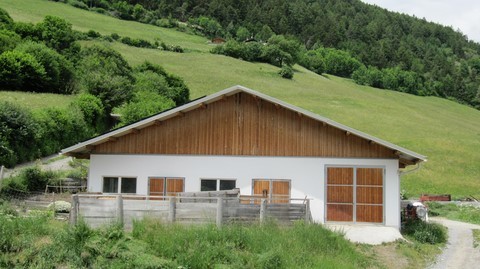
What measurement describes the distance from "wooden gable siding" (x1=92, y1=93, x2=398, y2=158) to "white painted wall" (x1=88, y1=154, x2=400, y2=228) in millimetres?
294

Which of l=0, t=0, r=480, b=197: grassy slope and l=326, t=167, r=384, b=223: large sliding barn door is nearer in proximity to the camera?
l=326, t=167, r=384, b=223: large sliding barn door

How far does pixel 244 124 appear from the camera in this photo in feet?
80.0

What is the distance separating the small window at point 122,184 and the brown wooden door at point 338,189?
868 cm

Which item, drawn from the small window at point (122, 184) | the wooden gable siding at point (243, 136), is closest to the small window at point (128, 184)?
the small window at point (122, 184)

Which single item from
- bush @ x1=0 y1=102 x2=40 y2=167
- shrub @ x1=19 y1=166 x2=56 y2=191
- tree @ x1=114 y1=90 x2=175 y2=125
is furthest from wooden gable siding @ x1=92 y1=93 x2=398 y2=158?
tree @ x1=114 y1=90 x2=175 y2=125

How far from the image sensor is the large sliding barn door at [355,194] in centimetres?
2395

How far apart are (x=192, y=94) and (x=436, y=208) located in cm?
5113

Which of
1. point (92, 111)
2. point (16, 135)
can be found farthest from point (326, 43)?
point (16, 135)

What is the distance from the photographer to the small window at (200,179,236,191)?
79.5ft

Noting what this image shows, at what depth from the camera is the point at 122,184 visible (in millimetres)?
24688

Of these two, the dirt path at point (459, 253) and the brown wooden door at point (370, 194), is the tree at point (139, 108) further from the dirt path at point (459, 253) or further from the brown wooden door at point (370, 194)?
the dirt path at point (459, 253)

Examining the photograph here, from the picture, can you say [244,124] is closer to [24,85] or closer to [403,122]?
[24,85]

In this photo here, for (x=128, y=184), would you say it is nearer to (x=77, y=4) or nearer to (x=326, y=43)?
(x=77, y=4)

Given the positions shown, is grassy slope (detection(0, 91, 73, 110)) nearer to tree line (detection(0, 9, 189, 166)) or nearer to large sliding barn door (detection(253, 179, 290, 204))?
tree line (detection(0, 9, 189, 166))
